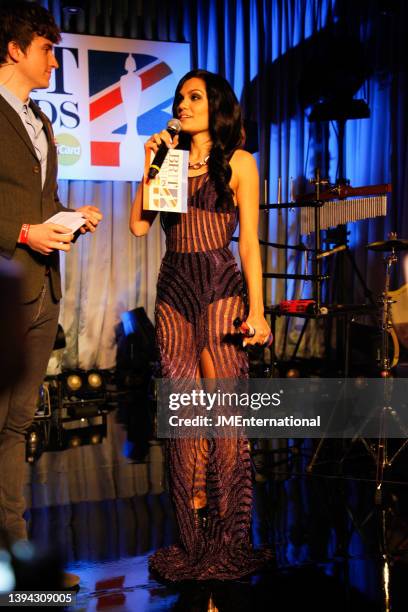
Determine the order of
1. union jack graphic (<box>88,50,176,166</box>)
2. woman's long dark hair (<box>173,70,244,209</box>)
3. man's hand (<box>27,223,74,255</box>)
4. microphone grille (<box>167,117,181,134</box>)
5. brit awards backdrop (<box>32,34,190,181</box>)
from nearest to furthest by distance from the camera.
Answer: man's hand (<box>27,223,74,255</box>), microphone grille (<box>167,117,181,134</box>), woman's long dark hair (<box>173,70,244,209</box>), brit awards backdrop (<box>32,34,190,181</box>), union jack graphic (<box>88,50,176,166</box>)

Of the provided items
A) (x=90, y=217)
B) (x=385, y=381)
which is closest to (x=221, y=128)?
(x=90, y=217)

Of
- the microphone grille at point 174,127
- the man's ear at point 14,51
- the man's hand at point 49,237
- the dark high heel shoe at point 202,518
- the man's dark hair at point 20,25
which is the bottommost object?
the dark high heel shoe at point 202,518

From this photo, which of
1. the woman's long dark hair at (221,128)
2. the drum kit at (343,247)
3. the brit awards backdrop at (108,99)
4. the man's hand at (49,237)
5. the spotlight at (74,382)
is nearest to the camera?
the man's hand at (49,237)

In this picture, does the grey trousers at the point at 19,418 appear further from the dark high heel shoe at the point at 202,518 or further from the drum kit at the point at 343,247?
the drum kit at the point at 343,247

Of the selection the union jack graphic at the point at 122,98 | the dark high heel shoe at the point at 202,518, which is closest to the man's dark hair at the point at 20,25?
the dark high heel shoe at the point at 202,518

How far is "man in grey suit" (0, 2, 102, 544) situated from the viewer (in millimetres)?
2418

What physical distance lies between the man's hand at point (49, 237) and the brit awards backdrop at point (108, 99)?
15.2 ft

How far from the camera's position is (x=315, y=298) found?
3967mm

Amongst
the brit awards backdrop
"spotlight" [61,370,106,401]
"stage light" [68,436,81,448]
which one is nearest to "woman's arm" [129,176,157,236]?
"stage light" [68,436,81,448]

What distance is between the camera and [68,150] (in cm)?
689

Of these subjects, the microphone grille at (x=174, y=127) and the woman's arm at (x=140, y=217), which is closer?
the microphone grille at (x=174, y=127)

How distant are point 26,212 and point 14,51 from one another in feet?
1.67

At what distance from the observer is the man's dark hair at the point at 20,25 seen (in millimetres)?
2432

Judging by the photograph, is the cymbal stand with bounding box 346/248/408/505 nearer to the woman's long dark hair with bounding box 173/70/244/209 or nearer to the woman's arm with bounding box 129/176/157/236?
the woman's long dark hair with bounding box 173/70/244/209
